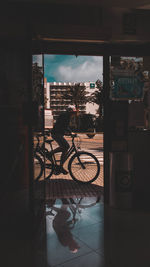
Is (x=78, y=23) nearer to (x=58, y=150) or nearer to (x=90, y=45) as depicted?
(x=90, y=45)

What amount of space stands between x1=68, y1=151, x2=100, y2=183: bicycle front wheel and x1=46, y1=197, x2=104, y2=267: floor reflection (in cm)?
107

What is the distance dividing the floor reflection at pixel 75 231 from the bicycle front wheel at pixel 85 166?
107cm

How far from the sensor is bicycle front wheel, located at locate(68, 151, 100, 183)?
202 inches

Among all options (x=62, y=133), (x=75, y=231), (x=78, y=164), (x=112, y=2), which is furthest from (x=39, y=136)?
(x=112, y=2)

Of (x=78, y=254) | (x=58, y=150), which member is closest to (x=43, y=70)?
(x=58, y=150)

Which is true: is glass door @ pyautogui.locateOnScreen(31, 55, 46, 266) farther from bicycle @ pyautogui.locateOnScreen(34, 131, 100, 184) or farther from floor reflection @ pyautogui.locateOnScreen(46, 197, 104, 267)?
bicycle @ pyautogui.locateOnScreen(34, 131, 100, 184)

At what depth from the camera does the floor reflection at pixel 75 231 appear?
224 cm

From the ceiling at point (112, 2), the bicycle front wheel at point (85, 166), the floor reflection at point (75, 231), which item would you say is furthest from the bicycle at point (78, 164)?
the ceiling at point (112, 2)

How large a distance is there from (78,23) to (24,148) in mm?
2588

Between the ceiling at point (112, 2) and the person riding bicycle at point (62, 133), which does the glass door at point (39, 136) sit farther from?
the ceiling at point (112, 2)

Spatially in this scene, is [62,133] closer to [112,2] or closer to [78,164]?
[78,164]

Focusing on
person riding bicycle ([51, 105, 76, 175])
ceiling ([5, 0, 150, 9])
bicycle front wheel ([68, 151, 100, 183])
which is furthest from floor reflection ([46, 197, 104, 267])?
ceiling ([5, 0, 150, 9])

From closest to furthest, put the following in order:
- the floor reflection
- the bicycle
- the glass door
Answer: the floor reflection < the glass door < the bicycle

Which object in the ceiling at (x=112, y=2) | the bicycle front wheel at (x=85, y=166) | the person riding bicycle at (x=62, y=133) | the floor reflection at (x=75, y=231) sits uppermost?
the ceiling at (x=112, y=2)
